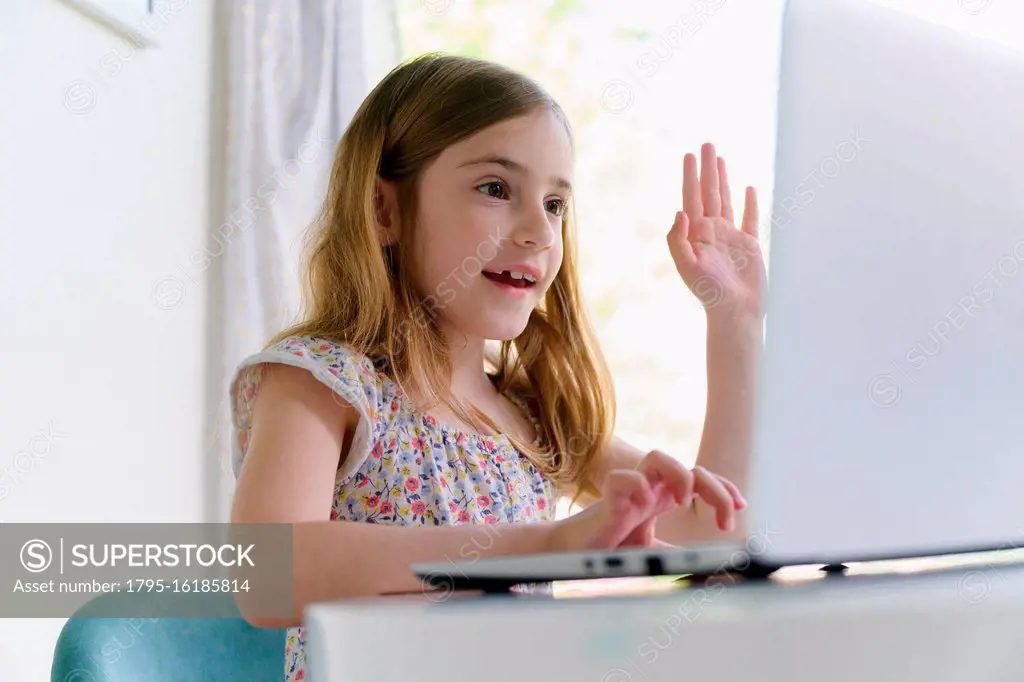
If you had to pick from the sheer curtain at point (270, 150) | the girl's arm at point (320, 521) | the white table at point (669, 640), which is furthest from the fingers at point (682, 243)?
the sheer curtain at point (270, 150)

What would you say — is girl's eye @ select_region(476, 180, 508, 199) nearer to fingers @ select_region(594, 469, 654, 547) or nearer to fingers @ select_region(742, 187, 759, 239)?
fingers @ select_region(742, 187, 759, 239)

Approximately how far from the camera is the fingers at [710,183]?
1.01 meters

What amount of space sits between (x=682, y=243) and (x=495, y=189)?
0.72 feet

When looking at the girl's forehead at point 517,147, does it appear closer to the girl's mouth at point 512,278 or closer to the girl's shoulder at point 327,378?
the girl's mouth at point 512,278

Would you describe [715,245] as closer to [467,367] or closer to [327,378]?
[467,367]

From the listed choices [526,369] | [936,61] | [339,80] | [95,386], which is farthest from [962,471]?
[339,80]

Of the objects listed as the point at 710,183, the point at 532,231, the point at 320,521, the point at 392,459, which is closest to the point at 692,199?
the point at 710,183

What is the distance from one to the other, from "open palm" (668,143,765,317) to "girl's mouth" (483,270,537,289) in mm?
173

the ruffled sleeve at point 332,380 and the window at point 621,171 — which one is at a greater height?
the window at point 621,171

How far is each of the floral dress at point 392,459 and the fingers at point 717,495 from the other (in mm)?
476

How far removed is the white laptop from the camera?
14.4 inches

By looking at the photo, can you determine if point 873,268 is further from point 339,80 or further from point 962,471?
point 339,80

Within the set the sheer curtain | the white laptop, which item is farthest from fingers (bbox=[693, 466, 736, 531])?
the sheer curtain

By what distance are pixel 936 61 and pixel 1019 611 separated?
0.76 feet
